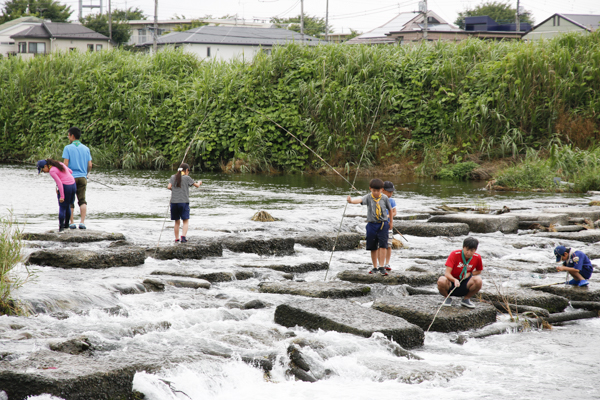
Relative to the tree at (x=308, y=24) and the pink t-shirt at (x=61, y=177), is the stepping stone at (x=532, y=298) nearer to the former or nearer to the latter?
the pink t-shirt at (x=61, y=177)

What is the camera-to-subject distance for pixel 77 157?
29.9 ft

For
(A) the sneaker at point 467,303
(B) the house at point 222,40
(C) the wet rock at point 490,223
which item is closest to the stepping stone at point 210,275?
(A) the sneaker at point 467,303

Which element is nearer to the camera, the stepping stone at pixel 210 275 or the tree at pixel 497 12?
the stepping stone at pixel 210 275

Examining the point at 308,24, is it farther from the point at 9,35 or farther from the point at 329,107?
the point at 329,107

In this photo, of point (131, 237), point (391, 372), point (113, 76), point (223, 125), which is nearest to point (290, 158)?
point (223, 125)

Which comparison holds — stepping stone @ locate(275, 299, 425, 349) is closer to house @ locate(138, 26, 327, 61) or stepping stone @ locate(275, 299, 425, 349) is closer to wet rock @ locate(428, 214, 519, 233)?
wet rock @ locate(428, 214, 519, 233)

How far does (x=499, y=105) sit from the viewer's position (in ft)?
65.1

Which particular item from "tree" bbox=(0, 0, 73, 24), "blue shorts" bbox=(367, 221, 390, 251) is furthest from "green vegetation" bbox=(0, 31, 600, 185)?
"tree" bbox=(0, 0, 73, 24)

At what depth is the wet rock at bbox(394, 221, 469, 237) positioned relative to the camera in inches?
393

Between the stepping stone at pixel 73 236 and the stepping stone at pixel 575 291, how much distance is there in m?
5.64

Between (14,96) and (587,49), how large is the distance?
76.3 ft

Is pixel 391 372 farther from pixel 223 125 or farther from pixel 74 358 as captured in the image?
pixel 223 125

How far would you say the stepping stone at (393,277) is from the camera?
655cm

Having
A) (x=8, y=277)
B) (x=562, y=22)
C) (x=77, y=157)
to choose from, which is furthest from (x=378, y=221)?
(x=562, y=22)
